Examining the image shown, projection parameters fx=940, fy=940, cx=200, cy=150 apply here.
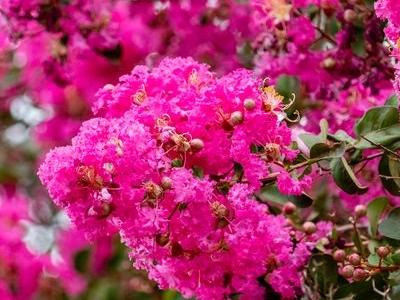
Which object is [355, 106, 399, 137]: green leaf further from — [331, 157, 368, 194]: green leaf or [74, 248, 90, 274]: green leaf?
[74, 248, 90, 274]: green leaf

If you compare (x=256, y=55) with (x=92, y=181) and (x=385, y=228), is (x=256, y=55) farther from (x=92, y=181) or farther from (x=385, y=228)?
(x=92, y=181)

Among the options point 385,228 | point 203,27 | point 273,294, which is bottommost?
point 203,27

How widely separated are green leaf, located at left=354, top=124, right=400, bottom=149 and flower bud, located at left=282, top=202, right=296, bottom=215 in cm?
23

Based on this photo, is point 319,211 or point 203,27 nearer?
point 319,211

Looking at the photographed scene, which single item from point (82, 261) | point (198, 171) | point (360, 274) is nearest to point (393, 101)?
point (360, 274)

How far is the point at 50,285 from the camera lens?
3045 mm

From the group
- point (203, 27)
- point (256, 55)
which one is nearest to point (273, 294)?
point (256, 55)

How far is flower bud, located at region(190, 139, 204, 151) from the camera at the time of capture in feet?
4.68

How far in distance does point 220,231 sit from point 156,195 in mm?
144

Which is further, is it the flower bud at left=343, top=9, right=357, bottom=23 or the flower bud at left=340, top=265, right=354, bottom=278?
the flower bud at left=343, top=9, right=357, bottom=23

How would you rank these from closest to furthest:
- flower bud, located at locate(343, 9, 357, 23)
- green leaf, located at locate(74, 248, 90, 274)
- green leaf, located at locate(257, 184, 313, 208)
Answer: green leaf, located at locate(257, 184, 313, 208), flower bud, located at locate(343, 9, 357, 23), green leaf, located at locate(74, 248, 90, 274)

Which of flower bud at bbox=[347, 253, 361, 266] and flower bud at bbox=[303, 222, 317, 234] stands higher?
flower bud at bbox=[347, 253, 361, 266]

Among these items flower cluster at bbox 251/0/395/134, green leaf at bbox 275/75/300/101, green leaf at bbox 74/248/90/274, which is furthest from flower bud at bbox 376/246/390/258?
green leaf at bbox 74/248/90/274

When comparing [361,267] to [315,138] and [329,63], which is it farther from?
[329,63]
